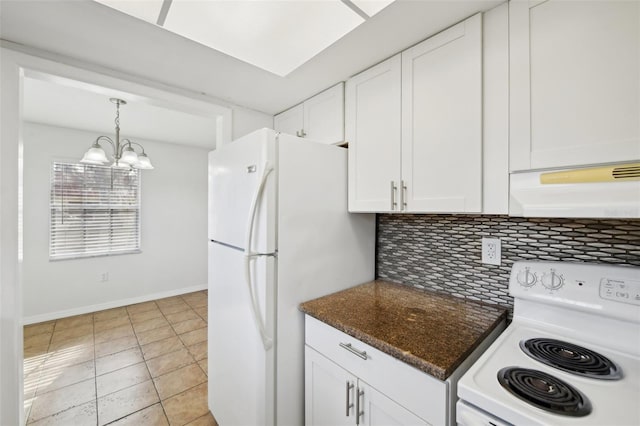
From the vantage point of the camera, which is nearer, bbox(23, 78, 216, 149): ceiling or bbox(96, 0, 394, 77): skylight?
bbox(96, 0, 394, 77): skylight

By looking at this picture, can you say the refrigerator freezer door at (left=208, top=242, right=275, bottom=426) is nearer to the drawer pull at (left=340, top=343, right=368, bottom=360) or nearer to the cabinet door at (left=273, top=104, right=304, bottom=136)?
the drawer pull at (left=340, top=343, right=368, bottom=360)

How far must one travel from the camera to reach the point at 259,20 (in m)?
1.12

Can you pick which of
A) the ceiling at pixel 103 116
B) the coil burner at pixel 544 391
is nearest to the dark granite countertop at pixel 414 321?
the coil burner at pixel 544 391

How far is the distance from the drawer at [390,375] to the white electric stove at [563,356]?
97mm

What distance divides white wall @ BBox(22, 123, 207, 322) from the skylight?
333 cm

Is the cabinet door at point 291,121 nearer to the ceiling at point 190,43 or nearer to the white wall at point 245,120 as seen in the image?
the white wall at point 245,120

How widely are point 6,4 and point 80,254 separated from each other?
10.8 feet

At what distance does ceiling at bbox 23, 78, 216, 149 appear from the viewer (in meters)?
2.38

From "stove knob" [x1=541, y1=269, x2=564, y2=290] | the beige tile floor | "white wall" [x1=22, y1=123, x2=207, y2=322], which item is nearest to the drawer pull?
"stove knob" [x1=541, y1=269, x2=564, y2=290]

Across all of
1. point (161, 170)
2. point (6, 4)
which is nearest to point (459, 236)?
point (6, 4)

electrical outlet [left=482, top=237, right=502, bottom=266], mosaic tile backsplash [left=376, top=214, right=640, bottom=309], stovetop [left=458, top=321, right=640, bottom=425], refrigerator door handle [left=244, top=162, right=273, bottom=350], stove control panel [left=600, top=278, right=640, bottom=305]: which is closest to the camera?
stovetop [left=458, top=321, right=640, bottom=425]

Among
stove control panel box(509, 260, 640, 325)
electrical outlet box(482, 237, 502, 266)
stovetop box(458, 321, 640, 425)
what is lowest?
stovetop box(458, 321, 640, 425)

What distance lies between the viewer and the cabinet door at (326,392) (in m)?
1.19

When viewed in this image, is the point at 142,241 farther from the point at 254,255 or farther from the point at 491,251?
the point at 491,251
